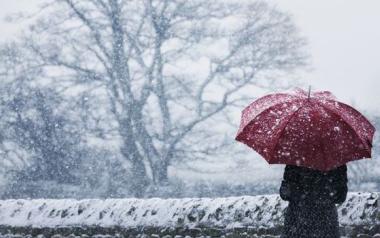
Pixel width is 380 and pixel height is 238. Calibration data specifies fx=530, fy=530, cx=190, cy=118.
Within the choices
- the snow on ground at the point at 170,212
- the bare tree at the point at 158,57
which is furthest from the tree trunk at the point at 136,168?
Answer: the snow on ground at the point at 170,212

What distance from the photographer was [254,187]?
15180 millimetres

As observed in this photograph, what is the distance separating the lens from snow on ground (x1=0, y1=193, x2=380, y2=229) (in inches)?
201

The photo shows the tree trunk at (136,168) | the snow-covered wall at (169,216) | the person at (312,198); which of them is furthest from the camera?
the tree trunk at (136,168)

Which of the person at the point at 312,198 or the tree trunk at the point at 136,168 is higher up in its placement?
the person at the point at 312,198

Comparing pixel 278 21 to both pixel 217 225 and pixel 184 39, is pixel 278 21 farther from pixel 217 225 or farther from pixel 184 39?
pixel 217 225

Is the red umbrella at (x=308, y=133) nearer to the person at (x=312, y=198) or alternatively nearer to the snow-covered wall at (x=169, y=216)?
the person at (x=312, y=198)

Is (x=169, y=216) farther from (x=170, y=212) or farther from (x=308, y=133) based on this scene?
(x=308, y=133)

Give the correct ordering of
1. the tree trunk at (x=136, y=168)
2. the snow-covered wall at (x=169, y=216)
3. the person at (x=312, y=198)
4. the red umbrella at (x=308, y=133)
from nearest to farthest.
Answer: the red umbrella at (x=308, y=133), the person at (x=312, y=198), the snow-covered wall at (x=169, y=216), the tree trunk at (x=136, y=168)

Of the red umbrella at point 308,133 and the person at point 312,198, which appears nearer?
the red umbrella at point 308,133

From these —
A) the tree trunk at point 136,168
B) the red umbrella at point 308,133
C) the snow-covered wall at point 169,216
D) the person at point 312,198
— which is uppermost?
the red umbrella at point 308,133

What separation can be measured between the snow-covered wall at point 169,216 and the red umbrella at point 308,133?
1.60m

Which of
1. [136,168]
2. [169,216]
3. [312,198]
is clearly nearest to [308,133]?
[312,198]

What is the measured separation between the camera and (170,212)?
5.77 metres

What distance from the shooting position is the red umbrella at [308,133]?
3430 mm
